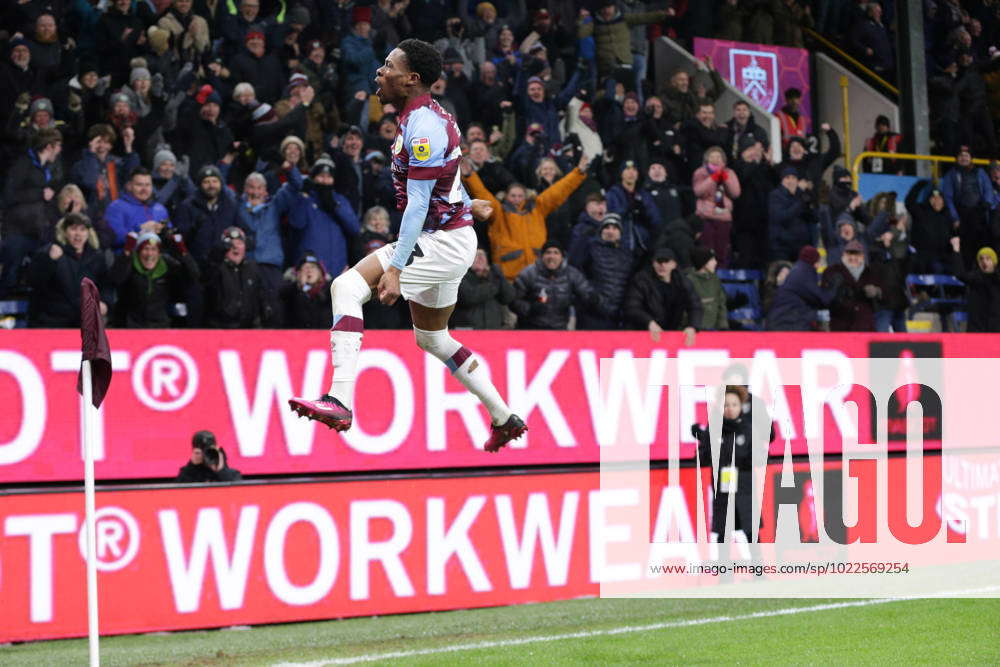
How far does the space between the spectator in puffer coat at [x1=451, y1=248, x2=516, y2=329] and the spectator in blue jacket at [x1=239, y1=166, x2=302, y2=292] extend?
1705 mm

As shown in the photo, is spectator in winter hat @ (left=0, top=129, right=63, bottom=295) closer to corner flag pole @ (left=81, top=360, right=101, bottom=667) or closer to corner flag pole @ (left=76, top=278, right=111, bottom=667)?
corner flag pole @ (left=76, top=278, right=111, bottom=667)

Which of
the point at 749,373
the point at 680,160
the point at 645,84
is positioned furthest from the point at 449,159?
the point at 645,84

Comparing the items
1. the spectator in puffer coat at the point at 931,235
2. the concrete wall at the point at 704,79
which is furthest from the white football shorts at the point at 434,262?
the spectator in puffer coat at the point at 931,235

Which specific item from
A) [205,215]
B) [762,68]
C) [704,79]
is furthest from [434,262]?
[762,68]

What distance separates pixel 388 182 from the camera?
48.6 ft

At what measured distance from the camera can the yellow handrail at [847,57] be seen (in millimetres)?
24875

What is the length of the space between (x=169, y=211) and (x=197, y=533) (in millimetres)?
3235

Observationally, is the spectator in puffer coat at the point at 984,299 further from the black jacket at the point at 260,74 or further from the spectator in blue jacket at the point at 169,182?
the spectator in blue jacket at the point at 169,182

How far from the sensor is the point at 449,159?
7.32 metres

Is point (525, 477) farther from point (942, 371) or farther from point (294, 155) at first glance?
point (942, 371)

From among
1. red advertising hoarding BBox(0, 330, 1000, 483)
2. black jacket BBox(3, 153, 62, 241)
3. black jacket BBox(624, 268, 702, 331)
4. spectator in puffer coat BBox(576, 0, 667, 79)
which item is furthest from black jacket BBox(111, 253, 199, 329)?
spectator in puffer coat BBox(576, 0, 667, 79)

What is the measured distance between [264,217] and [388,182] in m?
1.48

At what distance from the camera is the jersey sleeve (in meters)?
7.13

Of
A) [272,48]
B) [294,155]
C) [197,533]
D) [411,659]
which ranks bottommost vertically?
[411,659]
